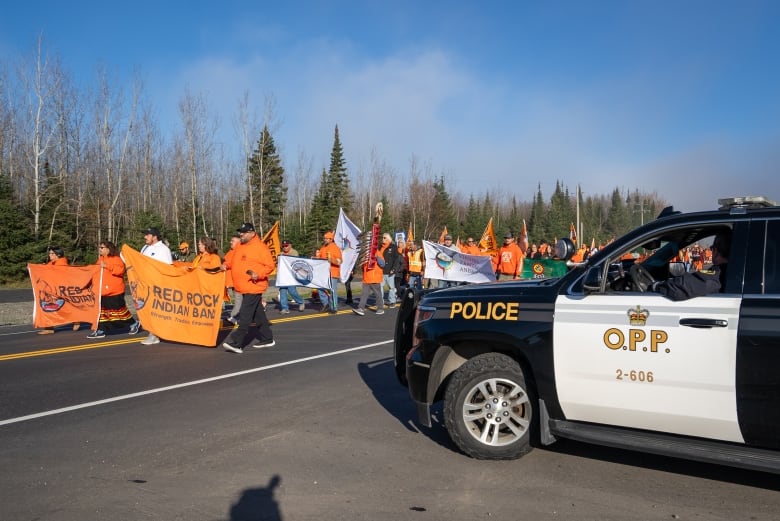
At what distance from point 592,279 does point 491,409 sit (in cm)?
124

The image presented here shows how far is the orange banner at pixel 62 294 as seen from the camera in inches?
499

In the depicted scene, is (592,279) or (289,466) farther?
(289,466)

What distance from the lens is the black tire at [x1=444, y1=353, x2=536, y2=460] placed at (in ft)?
15.9

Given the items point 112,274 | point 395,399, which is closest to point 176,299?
point 112,274

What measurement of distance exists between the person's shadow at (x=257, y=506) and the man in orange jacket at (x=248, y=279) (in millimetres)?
5758

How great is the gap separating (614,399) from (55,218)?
1461 inches

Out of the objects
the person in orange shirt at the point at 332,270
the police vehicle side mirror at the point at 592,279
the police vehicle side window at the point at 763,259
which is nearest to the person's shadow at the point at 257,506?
the police vehicle side mirror at the point at 592,279

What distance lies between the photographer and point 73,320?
1278 centimetres

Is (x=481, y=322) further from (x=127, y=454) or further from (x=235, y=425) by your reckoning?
(x=127, y=454)

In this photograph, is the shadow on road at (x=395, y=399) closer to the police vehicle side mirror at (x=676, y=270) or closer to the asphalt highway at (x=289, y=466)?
the asphalt highway at (x=289, y=466)

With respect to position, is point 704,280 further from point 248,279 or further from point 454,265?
point 454,265

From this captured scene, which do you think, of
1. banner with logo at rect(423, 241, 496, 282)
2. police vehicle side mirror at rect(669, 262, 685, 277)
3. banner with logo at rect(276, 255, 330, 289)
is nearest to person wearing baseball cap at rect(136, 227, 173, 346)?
banner with logo at rect(276, 255, 330, 289)

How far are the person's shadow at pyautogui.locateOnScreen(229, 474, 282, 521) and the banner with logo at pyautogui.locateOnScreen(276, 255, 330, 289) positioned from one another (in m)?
12.0

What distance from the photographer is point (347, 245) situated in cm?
1792
